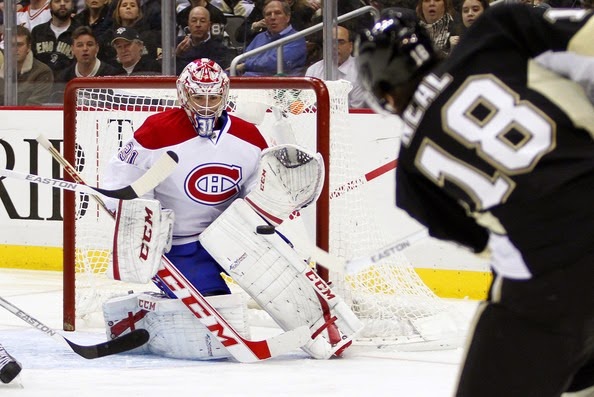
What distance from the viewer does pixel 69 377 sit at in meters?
3.30

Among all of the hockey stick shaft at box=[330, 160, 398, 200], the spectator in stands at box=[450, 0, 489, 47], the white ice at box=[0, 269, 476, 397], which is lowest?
the white ice at box=[0, 269, 476, 397]

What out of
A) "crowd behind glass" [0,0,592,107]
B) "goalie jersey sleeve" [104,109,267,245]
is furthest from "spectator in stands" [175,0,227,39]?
"goalie jersey sleeve" [104,109,267,245]

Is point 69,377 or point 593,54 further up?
point 593,54

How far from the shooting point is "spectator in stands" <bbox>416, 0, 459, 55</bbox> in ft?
15.0

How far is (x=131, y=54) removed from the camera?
5672 millimetres

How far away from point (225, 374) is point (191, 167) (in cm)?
68

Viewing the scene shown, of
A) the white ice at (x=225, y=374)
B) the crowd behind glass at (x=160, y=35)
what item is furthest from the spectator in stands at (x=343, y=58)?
the white ice at (x=225, y=374)

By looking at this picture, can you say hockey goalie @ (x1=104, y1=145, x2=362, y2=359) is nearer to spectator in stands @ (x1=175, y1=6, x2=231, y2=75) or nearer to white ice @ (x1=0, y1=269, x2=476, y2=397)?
white ice @ (x1=0, y1=269, x2=476, y2=397)

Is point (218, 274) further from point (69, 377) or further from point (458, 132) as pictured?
point (458, 132)

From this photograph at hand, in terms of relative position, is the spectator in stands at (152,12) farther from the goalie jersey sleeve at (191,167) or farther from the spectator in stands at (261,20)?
the goalie jersey sleeve at (191,167)

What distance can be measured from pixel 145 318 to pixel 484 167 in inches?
92.4

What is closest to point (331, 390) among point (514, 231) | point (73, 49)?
point (514, 231)

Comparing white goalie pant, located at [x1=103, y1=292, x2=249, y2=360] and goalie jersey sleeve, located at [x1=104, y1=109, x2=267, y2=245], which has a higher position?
goalie jersey sleeve, located at [x1=104, y1=109, x2=267, y2=245]

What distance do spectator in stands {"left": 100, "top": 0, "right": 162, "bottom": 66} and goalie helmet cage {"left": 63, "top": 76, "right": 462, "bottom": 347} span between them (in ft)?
3.62
